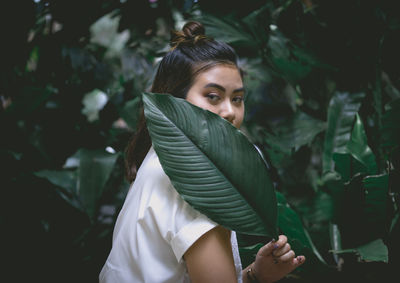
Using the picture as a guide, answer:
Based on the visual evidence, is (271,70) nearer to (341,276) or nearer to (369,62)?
(369,62)

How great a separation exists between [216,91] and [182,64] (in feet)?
0.32

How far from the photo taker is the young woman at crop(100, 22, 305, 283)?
0.55 meters

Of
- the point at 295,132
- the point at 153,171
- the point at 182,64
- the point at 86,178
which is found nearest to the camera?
the point at 153,171

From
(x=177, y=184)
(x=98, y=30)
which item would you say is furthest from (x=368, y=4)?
(x=98, y=30)

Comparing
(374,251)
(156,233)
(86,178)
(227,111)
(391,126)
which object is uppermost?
(227,111)

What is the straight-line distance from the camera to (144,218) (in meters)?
0.61

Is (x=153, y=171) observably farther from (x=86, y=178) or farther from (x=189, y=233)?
(x=86, y=178)

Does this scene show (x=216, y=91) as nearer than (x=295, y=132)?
Yes

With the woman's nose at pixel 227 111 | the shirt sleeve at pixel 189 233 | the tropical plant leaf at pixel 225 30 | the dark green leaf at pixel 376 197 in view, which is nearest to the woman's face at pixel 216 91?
the woman's nose at pixel 227 111

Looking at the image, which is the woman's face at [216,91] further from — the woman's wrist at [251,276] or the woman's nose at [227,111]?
the woman's wrist at [251,276]

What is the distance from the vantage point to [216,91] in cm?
73

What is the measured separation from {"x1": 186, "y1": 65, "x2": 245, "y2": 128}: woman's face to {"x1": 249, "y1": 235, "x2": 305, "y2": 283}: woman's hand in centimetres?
25

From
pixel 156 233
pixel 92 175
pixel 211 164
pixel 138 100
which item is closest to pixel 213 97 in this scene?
pixel 211 164

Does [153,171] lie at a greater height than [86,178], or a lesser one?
greater
